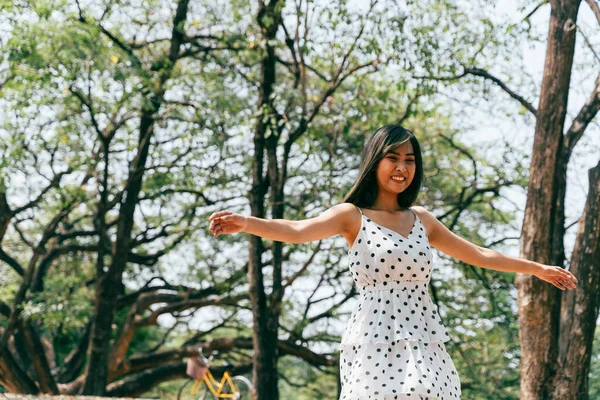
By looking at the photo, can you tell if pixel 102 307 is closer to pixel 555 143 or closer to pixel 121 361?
pixel 121 361

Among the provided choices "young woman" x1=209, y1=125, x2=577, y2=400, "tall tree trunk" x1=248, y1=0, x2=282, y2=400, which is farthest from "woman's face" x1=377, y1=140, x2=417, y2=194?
"tall tree trunk" x1=248, y1=0, x2=282, y2=400

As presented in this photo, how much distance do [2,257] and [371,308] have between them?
1413 centimetres

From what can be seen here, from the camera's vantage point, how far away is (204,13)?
14453 millimetres

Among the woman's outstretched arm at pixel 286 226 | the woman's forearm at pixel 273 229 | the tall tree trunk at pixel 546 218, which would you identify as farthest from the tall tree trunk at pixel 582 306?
the woman's forearm at pixel 273 229

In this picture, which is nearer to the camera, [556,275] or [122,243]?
[556,275]

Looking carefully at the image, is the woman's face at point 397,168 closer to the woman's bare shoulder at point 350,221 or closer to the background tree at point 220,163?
the woman's bare shoulder at point 350,221

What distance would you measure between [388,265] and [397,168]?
0.39 metres

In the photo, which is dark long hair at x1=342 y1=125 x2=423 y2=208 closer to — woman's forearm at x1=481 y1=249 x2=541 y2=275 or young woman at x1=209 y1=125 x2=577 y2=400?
young woman at x1=209 y1=125 x2=577 y2=400

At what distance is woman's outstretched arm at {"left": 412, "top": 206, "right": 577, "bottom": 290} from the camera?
12.0 feet

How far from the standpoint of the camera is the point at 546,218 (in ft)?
26.7

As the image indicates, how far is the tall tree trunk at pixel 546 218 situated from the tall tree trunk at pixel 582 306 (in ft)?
0.30

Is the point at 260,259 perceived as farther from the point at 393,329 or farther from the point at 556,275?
the point at 393,329

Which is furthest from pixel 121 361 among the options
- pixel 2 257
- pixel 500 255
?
pixel 500 255

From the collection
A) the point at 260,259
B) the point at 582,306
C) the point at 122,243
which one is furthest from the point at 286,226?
the point at 122,243
